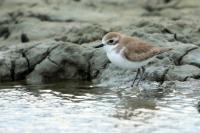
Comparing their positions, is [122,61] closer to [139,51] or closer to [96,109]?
[139,51]

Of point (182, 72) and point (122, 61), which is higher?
point (122, 61)

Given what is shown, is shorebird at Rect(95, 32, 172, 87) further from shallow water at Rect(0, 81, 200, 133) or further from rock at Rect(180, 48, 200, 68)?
rock at Rect(180, 48, 200, 68)

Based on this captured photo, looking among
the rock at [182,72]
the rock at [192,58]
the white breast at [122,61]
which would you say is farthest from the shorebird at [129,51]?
the rock at [192,58]

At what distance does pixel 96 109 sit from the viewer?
885 centimetres

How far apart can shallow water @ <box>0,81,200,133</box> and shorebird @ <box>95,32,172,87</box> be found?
1.49ft

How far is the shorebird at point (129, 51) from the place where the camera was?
10.2 m

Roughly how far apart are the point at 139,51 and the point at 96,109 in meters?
1.76

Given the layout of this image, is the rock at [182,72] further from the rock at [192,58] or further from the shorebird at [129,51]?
the shorebird at [129,51]

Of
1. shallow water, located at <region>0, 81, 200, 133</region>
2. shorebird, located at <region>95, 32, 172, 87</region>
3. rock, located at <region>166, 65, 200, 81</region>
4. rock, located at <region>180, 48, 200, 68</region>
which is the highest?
shorebird, located at <region>95, 32, 172, 87</region>

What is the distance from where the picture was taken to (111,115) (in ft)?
27.8

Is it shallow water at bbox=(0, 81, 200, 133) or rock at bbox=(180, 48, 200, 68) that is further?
rock at bbox=(180, 48, 200, 68)

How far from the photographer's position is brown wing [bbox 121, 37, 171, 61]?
1021 cm

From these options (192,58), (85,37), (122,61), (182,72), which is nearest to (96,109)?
(122,61)

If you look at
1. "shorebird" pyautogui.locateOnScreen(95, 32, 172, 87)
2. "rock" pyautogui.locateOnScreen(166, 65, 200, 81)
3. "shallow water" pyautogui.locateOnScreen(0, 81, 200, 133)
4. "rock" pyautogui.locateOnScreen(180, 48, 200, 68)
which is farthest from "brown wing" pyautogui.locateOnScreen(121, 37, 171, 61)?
"rock" pyautogui.locateOnScreen(180, 48, 200, 68)
